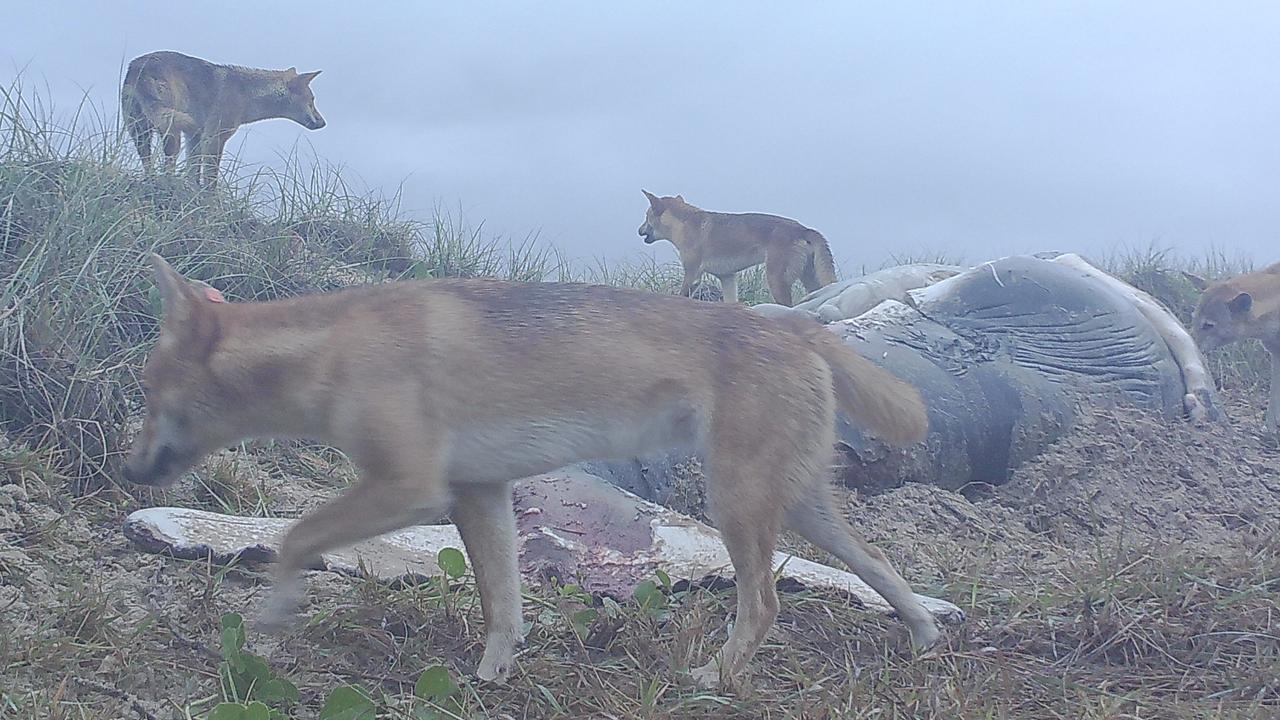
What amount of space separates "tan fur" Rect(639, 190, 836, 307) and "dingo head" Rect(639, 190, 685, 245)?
0.12 metres

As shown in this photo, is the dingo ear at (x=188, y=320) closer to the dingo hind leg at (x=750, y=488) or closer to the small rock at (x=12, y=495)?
the small rock at (x=12, y=495)

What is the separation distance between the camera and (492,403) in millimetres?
3316

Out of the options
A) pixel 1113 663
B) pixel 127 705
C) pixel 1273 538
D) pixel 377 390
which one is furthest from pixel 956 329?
pixel 127 705

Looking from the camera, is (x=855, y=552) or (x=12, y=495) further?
(x=12, y=495)

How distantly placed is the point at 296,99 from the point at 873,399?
9889mm

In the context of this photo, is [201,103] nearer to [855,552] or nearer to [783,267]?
[783,267]

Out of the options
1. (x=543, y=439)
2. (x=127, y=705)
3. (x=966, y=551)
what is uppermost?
(x=543, y=439)

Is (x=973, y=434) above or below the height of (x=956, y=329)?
below

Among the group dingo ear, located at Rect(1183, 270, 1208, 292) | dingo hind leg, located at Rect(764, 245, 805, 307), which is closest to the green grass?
dingo ear, located at Rect(1183, 270, 1208, 292)

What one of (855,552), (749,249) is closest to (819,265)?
(749,249)

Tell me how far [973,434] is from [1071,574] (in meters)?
1.42

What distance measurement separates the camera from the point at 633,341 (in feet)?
11.4

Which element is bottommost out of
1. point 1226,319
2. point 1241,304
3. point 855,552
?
point 1226,319

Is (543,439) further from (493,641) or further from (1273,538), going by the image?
(1273,538)
